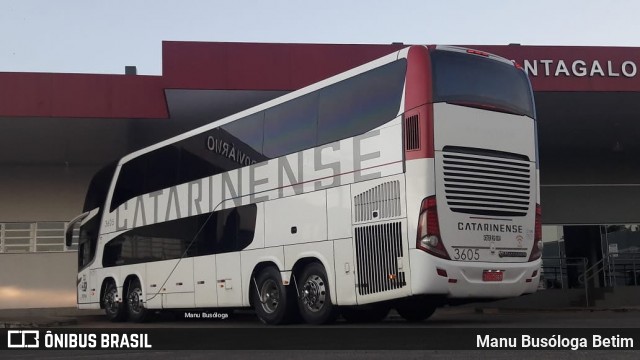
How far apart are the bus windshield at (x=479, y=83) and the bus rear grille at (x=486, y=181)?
0.75 m

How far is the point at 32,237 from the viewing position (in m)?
27.1

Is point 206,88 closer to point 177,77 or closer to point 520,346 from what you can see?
point 177,77

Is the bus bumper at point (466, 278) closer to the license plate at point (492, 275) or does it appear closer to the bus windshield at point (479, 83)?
the license plate at point (492, 275)

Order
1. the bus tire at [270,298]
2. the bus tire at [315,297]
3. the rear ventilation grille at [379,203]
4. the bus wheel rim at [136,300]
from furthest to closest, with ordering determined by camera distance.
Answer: the bus wheel rim at [136,300] < the bus tire at [270,298] < the bus tire at [315,297] < the rear ventilation grille at [379,203]

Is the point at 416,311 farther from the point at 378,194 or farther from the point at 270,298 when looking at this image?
the point at 378,194

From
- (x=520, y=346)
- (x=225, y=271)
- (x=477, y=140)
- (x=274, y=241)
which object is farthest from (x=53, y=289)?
(x=520, y=346)

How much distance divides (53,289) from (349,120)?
18.0 m

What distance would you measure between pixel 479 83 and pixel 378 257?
3090 mm

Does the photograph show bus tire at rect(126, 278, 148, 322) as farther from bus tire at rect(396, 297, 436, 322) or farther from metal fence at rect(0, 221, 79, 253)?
metal fence at rect(0, 221, 79, 253)

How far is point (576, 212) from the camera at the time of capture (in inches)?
1096

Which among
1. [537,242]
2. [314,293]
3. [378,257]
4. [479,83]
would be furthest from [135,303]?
[479,83]

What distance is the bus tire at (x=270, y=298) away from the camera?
1299 centimetres

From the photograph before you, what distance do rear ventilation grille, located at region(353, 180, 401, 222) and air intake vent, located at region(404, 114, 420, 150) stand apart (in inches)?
22.4

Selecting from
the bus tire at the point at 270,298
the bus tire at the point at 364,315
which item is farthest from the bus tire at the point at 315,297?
the bus tire at the point at 364,315
